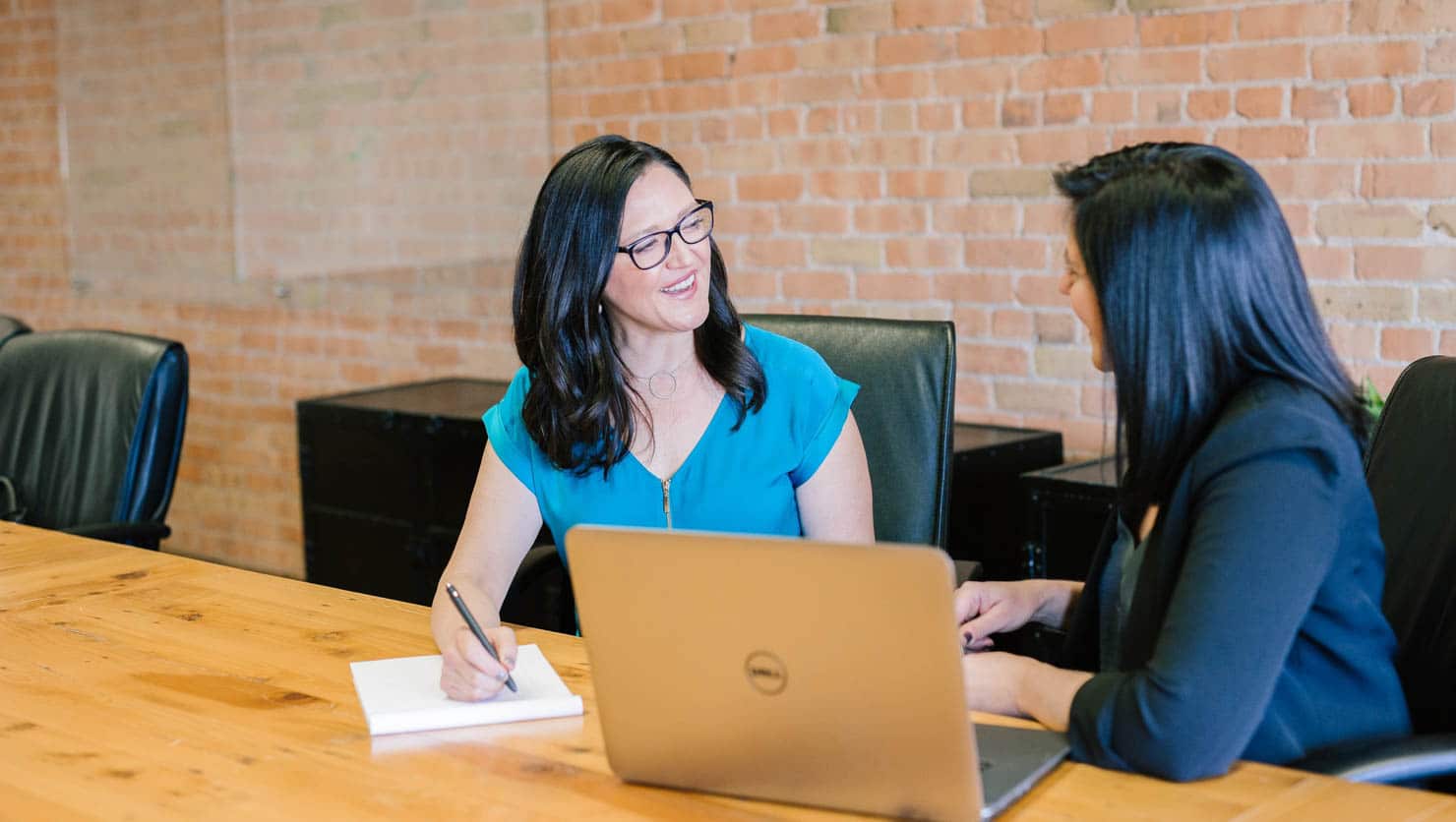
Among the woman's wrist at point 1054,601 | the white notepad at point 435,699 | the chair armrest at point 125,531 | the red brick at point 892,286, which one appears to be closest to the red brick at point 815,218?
the red brick at point 892,286

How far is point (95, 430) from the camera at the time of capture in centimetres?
295

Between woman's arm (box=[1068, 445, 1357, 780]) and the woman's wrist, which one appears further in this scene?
the woman's wrist

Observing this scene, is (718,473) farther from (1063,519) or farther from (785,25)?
(785,25)

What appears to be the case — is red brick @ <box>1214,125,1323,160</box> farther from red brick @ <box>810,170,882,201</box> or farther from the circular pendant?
the circular pendant

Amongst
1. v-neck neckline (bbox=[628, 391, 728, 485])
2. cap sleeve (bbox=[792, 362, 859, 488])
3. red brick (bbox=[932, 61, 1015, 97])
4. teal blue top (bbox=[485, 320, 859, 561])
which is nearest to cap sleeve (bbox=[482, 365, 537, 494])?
teal blue top (bbox=[485, 320, 859, 561])

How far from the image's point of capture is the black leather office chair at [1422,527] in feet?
5.33

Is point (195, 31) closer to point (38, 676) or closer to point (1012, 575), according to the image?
point (1012, 575)

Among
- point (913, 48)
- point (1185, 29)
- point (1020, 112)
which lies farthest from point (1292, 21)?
point (913, 48)

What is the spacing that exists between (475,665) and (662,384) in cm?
66

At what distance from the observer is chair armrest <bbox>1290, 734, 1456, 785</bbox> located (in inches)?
52.4

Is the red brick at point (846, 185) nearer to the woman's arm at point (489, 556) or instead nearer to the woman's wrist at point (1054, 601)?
the woman's arm at point (489, 556)

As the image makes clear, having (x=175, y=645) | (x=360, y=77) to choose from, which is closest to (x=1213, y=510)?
(x=175, y=645)

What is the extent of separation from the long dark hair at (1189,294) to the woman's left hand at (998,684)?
210 millimetres

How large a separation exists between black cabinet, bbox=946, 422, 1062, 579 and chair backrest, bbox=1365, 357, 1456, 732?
1.20 meters
